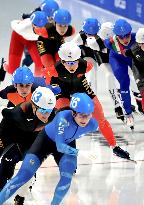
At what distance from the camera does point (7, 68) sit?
12.1 m

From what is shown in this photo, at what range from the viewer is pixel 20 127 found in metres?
7.87

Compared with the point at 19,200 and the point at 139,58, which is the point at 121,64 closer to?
the point at 139,58

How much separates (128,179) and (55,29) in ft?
9.85

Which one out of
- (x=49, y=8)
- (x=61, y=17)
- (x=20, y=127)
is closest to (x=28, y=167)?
(x=20, y=127)

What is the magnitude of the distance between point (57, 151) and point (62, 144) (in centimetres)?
40

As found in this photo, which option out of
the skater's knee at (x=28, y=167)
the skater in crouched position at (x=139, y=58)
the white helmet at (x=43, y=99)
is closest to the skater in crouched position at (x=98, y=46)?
the skater in crouched position at (x=139, y=58)

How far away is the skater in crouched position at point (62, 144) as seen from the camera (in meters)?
7.40

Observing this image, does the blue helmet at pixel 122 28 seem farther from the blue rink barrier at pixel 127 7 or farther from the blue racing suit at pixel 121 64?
the blue rink barrier at pixel 127 7

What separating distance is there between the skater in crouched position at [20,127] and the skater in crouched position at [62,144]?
0.57 feet

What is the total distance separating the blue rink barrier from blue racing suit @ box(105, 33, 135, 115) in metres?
5.88

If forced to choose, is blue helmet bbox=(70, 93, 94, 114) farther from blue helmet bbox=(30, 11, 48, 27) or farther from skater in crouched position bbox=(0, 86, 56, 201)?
blue helmet bbox=(30, 11, 48, 27)

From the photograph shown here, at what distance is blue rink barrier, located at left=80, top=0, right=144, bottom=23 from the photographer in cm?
1680

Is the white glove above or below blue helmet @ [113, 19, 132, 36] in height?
below

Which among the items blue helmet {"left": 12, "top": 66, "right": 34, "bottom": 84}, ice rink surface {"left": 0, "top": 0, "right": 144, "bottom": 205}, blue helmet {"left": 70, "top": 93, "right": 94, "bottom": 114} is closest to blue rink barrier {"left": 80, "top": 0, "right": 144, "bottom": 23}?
ice rink surface {"left": 0, "top": 0, "right": 144, "bottom": 205}
